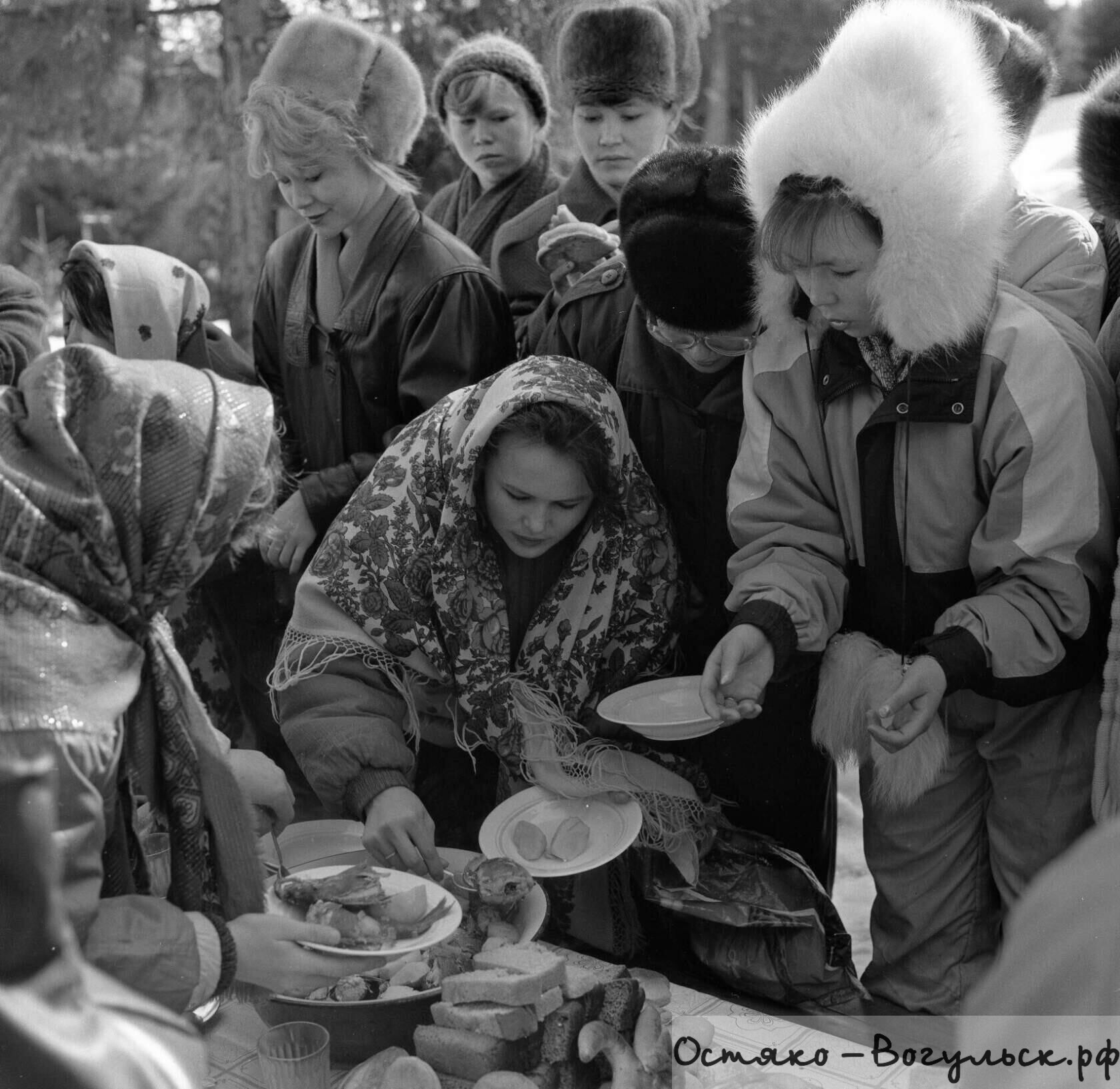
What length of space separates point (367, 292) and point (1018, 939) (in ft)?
7.76

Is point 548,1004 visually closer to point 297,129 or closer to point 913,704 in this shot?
point 913,704

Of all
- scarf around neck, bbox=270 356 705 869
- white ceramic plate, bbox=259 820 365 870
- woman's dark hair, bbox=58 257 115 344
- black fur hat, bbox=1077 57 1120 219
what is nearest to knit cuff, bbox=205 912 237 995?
white ceramic plate, bbox=259 820 365 870

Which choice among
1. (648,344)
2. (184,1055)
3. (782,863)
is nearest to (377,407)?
(648,344)

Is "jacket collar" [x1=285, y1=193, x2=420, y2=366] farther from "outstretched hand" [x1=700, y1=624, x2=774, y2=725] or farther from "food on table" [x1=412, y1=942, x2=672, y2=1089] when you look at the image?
"food on table" [x1=412, y1=942, x2=672, y2=1089]

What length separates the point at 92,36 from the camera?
19.3 feet

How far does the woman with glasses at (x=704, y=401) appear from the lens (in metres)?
2.21

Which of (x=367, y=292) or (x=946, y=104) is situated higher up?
(x=946, y=104)

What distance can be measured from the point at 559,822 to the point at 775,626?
1.64 feet

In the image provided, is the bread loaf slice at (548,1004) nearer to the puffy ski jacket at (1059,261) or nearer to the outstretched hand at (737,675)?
the outstretched hand at (737,675)

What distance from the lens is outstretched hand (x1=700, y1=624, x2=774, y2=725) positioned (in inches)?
79.4

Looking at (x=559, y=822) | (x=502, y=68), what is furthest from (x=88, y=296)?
(x=559, y=822)

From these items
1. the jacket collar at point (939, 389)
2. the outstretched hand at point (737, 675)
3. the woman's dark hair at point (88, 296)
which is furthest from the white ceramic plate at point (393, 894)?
the woman's dark hair at point (88, 296)

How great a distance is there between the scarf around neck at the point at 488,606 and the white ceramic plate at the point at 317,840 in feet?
0.87

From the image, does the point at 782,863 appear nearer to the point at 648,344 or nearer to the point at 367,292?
the point at 648,344
